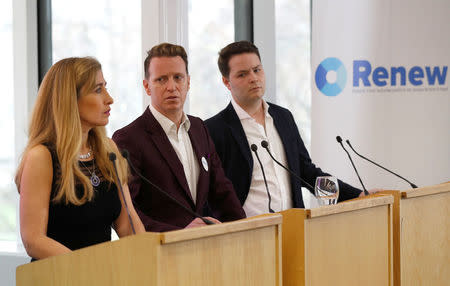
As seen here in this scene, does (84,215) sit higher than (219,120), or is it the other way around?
(219,120)

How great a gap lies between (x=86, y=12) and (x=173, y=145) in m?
2.80

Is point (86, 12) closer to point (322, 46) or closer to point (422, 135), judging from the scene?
point (322, 46)

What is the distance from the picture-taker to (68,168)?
7.97 ft

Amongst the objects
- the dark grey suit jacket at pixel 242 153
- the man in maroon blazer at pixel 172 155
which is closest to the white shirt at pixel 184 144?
the man in maroon blazer at pixel 172 155

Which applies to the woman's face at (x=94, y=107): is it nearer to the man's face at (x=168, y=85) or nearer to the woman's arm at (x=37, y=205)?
the woman's arm at (x=37, y=205)

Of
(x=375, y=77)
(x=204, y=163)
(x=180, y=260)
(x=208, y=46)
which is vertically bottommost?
(x=180, y=260)

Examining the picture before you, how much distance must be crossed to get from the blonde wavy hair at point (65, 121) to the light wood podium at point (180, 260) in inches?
18.1

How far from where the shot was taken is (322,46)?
4.48m

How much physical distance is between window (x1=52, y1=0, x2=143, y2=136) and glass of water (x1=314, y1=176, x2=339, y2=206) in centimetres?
298

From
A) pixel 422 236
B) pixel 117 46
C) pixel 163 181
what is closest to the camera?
pixel 422 236

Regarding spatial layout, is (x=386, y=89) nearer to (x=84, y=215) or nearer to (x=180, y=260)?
(x=84, y=215)

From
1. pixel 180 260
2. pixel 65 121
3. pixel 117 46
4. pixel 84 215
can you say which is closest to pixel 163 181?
pixel 84 215

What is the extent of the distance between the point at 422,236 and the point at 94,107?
1552mm

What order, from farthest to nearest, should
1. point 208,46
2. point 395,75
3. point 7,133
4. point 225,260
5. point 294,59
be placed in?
point 7,133
point 208,46
point 294,59
point 395,75
point 225,260
